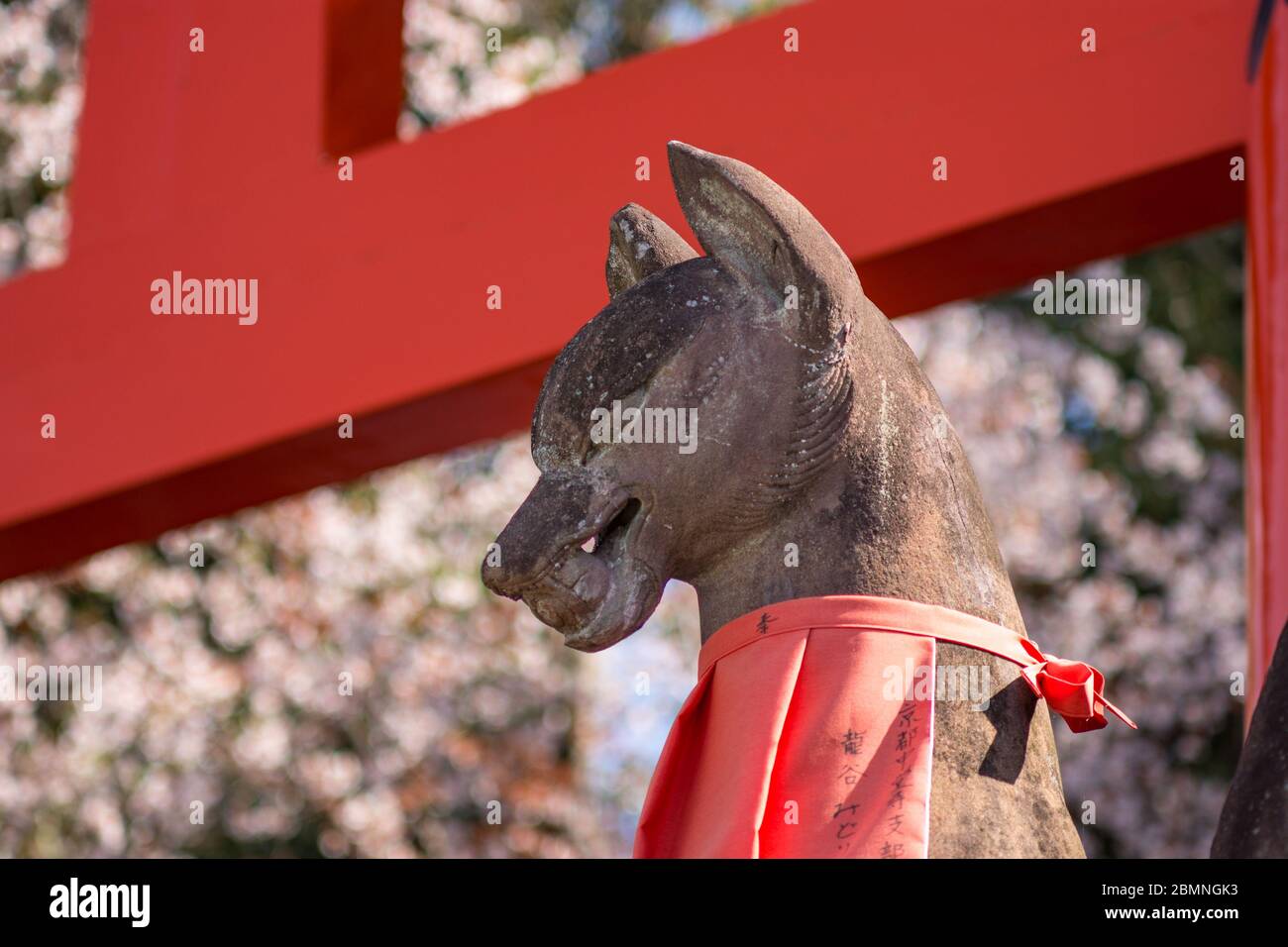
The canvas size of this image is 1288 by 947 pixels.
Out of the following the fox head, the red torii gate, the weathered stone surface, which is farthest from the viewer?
the red torii gate

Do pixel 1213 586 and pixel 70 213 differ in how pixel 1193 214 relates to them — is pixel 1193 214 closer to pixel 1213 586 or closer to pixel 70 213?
pixel 70 213

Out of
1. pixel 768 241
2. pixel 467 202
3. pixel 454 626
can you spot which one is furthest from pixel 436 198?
pixel 454 626

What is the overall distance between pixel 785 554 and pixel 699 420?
15 centimetres

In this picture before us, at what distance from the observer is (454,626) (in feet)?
23.6

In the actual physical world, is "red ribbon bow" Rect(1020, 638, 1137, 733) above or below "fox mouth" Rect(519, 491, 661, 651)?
below

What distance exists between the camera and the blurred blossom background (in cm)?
677

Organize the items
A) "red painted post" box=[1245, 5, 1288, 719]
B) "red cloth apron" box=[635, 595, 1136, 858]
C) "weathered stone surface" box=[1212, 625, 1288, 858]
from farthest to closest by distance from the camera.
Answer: "red painted post" box=[1245, 5, 1288, 719] → "red cloth apron" box=[635, 595, 1136, 858] → "weathered stone surface" box=[1212, 625, 1288, 858]

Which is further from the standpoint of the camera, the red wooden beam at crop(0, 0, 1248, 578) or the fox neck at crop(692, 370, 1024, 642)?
the red wooden beam at crop(0, 0, 1248, 578)

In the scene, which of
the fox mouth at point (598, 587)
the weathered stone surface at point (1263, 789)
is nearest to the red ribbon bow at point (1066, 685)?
the weathered stone surface at point (1263, 789)

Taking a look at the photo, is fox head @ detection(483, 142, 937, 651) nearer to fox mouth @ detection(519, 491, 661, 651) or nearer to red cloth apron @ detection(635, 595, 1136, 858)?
fox mouth @ detection(519, 491, 661, 651)

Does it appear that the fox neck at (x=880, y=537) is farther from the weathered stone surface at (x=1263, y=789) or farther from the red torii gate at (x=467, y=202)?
the red torii gate at (x=467, y=202)

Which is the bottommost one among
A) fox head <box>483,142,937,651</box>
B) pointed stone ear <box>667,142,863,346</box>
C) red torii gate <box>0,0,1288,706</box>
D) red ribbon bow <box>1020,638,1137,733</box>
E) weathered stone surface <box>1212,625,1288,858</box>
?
weathered stone surface <box>1212,625,1288,858</box>

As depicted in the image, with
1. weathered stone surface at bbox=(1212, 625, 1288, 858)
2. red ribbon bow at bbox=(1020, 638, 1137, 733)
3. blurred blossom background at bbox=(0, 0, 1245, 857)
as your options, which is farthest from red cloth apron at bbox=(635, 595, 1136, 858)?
blurred blossom background at bbox=(0, 0, 1245, 857)

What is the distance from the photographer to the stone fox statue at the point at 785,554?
5.65 ft
